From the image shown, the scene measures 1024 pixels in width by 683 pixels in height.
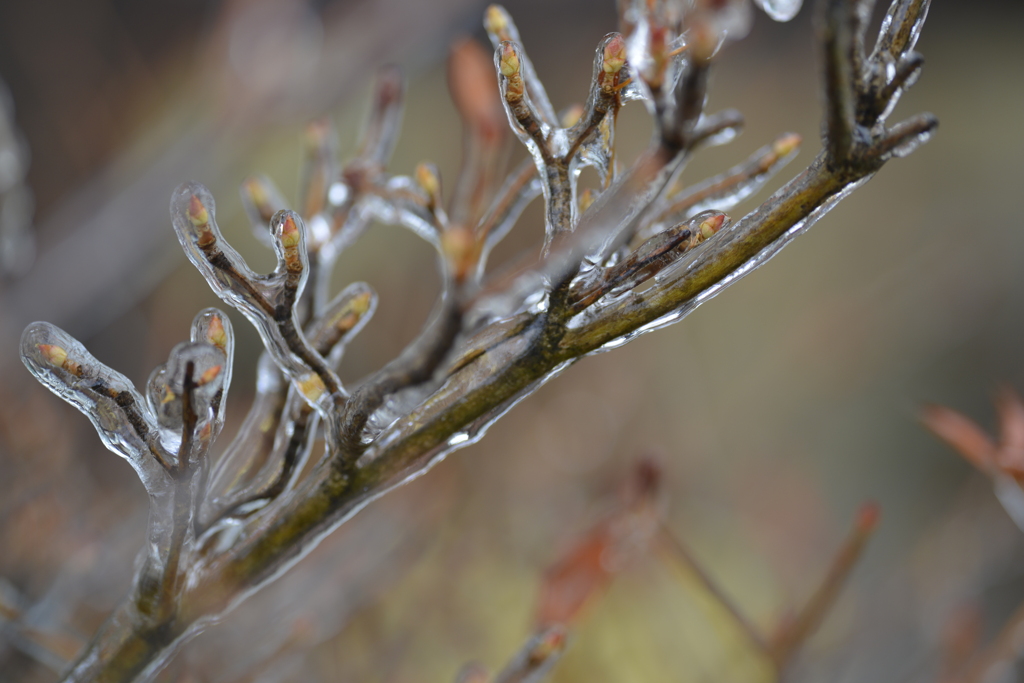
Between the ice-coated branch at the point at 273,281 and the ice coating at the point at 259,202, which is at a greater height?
the ice coating at the point at 259,202

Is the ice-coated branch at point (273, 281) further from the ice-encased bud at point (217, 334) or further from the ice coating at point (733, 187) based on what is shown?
the ice coating at point (733, 187)

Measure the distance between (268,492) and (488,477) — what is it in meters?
1.29

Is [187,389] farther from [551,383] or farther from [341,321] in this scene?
[551,383]

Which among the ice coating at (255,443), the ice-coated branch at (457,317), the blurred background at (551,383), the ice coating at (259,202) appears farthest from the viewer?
the blurred background at (551,383)

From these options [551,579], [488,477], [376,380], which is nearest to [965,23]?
[488,477]

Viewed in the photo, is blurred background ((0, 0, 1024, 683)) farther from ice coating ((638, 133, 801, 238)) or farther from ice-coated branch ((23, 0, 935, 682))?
ice coating ((638, 133, 801, 238))

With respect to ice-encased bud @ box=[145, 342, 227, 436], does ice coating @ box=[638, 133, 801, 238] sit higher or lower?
lower

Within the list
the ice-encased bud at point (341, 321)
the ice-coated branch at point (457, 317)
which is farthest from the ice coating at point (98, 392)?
the ice-encased bud at point (341, 321)

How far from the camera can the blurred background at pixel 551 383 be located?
976 millimetres

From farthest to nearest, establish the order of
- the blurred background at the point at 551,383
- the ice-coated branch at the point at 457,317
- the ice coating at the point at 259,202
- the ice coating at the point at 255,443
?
the blurred background at the point at 551,383
the ice coating at the point at 259,202
the ice coating at the point at 255,443
the ice-coated branch at the point at 457,317

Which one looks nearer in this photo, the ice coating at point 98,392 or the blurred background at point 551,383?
the ice coating at point 98,392

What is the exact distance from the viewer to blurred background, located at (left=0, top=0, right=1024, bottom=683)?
3.20ft

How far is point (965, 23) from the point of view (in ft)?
8.97

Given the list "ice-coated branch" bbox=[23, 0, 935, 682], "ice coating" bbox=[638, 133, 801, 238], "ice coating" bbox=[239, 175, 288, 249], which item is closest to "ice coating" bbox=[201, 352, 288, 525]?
"ice-coated branch" bbox=[23, 0, 935, 682]
